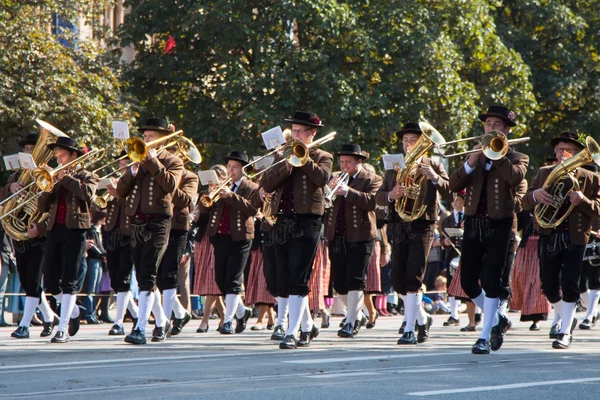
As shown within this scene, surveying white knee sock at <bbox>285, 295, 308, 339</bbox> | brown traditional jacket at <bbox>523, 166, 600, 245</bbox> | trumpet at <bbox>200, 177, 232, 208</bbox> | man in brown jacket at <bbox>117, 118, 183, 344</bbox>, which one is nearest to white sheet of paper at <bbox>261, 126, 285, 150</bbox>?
man in brown jacket at <bbox>117, 118, 183, 344</bbox>

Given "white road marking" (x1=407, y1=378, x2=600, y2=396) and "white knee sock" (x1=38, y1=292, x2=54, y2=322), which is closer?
"white road marking" (x1=407, y1=378, x2=600, y2=396)

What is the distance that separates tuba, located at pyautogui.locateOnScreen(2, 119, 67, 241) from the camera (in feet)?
44.5

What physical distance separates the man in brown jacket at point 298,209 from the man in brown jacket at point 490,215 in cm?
132

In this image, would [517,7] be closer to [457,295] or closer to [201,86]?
[201,86]

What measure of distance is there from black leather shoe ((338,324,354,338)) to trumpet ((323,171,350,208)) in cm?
142

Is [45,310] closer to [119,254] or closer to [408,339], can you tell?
[119,254]

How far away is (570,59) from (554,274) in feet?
74.2

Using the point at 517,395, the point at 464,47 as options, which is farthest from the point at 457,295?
the point at 464,47

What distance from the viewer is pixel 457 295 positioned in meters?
15.9

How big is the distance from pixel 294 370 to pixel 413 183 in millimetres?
3783

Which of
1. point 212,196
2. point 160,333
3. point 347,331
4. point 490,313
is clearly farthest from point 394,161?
point 160,333

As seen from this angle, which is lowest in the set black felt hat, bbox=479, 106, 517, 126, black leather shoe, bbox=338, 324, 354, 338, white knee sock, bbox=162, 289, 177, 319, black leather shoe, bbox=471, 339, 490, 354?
black leather shoe, bbox=471, 339, 490, 354

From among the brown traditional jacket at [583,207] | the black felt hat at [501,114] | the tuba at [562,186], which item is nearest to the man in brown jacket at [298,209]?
the black felt hat at [501,114]

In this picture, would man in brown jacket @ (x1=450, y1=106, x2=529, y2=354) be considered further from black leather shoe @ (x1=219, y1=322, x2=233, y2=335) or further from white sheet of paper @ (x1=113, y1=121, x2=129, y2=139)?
black leather shoe @ (x1=219, y1=322, x2=233, y2=335)
